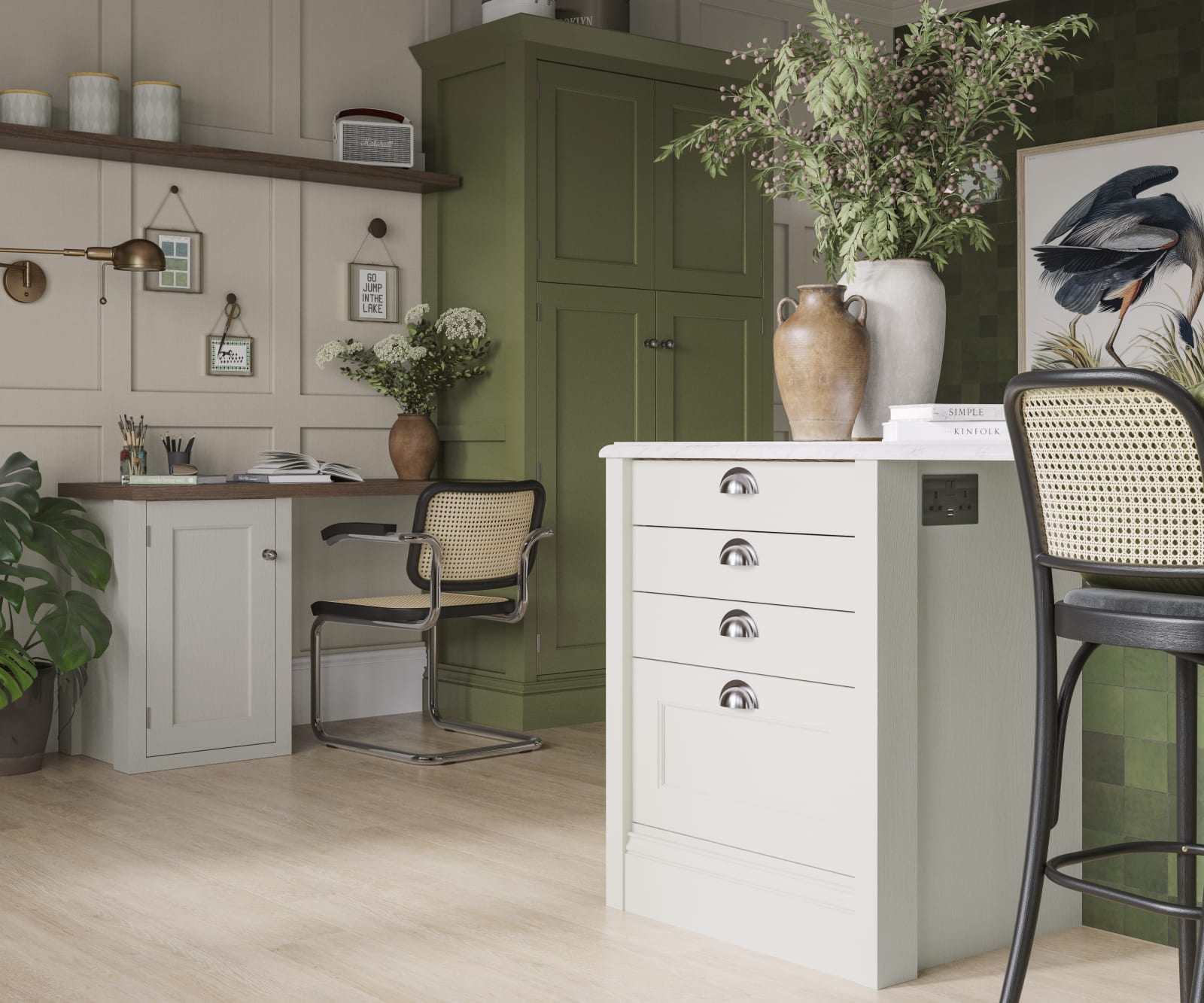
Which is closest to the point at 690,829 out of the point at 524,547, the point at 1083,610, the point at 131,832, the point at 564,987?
the point at 564,987

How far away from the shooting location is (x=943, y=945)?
2.55 metres

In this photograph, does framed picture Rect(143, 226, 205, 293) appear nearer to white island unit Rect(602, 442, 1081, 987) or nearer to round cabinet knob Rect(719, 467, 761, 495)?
white island unit Rect(602, 442, 1081, 987)

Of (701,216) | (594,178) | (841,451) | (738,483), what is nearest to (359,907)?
(738,483)

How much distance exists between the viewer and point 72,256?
14.8 feet

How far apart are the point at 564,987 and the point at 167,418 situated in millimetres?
2853

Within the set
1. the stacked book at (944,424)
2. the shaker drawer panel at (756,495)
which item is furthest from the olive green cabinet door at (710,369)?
the stacked book at (944,424)

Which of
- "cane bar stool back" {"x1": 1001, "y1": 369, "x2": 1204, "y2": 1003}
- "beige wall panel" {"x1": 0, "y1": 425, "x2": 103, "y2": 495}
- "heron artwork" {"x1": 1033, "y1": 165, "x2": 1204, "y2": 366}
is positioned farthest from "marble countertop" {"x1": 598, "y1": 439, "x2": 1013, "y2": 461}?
"heron artwork" {"x1": 1033, "y1": 165, "x2": 1204, "y2": 366}

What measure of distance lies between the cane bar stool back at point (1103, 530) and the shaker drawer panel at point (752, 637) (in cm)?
45

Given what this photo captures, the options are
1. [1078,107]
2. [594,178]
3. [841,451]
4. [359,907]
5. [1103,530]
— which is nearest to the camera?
[1103,530]

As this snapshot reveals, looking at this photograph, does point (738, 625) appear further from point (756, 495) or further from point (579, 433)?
point (579, 433)

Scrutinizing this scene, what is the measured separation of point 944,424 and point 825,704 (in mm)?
508

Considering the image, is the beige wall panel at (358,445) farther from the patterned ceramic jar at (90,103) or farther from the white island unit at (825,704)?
the white island unit at (825,704)

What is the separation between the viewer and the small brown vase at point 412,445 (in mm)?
4984

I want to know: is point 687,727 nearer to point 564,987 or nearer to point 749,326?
point 564,987
